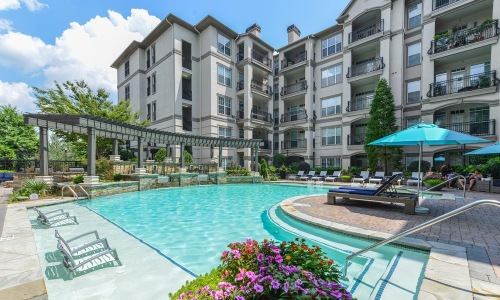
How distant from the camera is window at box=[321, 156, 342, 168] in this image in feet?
80.4

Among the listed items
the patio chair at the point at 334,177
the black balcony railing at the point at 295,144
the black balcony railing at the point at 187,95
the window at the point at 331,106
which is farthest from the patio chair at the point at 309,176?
the black balcony railing at the point at 187,95

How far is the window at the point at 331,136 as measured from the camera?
24847 mm

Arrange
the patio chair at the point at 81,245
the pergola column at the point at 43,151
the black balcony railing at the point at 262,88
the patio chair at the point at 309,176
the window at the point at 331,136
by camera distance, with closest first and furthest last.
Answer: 1. the patio chair at the point at 81,245
2. the pergola column at the point at 43,151
3. the patio chair at the point at 309,176
4. the window at the point at 331,136
5. the black balcony railing at the point at 262,88

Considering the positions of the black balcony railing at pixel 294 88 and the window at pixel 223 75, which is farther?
the black balcony railing at pixel 294 88

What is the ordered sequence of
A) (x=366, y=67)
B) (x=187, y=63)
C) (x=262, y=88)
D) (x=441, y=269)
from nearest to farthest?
1. (x=441, y=269)
2. (x=366, y=67)
3. (x=187, y=63)
4. (x=262, y=88)

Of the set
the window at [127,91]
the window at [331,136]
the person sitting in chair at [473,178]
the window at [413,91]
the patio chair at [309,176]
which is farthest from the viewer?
the window at [127,91]

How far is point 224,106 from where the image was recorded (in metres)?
25.9

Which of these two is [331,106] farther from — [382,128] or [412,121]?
[412,121]

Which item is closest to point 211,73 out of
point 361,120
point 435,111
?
point 361,120

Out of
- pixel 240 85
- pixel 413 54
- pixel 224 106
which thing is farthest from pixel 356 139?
pixel 224 106

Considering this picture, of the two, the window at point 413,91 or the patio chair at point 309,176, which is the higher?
the window at point 413,91

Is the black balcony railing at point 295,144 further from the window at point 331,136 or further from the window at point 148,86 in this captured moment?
the window at point 148,86

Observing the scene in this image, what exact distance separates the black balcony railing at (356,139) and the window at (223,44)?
54.9ft

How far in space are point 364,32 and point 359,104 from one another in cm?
741
